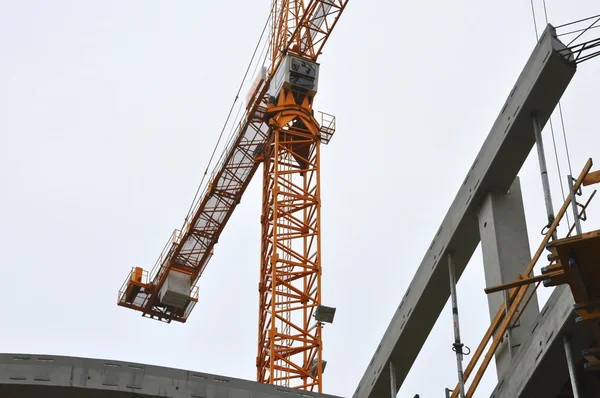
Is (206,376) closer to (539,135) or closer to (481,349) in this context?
(481,349)

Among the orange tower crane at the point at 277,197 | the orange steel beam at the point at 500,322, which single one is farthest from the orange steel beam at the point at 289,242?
the orange steel beam at the point at 500,322

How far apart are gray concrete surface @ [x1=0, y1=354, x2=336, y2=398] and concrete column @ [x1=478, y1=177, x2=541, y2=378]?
11.5ft

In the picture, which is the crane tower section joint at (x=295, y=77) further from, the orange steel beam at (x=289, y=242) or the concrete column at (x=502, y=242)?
the concrete column at (x=502, y=242)

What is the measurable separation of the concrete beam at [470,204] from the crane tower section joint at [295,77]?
26540 mm

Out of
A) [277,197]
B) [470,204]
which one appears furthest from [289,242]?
[470,204]

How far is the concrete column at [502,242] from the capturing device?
43.2 ft

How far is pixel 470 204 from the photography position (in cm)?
1401

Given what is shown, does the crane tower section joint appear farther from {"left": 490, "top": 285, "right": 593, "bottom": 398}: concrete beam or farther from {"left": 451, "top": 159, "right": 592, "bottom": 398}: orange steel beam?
{"left": 490, "top": 285, "right": 593, "bottom": 398}: concrete beam

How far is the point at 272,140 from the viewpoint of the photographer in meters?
42.4

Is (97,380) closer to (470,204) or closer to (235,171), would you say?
(470,204)

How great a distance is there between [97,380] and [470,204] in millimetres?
5538

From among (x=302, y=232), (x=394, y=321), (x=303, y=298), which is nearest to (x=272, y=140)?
(x=302, y=232)

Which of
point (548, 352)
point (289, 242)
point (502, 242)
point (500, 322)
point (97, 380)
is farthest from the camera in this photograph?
point (289, 242)

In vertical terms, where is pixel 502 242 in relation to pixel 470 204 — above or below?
below
